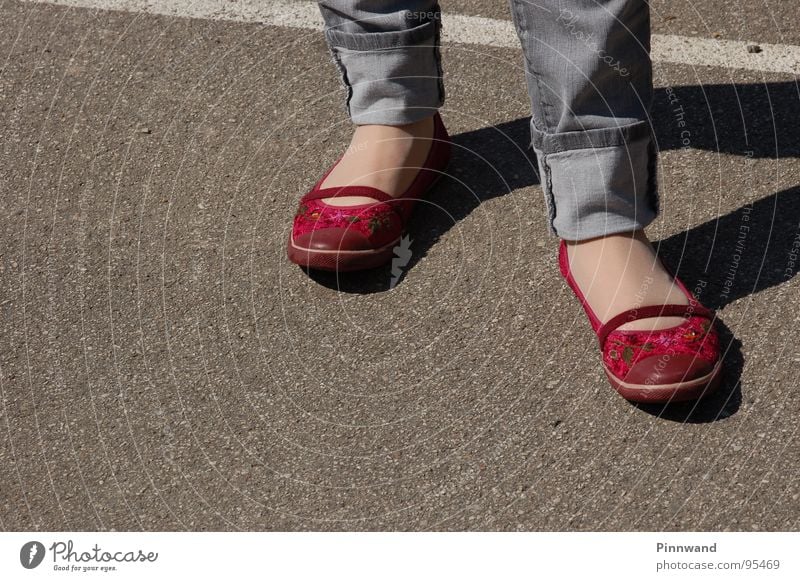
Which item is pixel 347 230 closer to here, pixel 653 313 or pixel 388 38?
pixel 388 38

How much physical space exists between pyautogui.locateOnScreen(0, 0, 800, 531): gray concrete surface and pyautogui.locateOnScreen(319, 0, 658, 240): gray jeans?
0.25m

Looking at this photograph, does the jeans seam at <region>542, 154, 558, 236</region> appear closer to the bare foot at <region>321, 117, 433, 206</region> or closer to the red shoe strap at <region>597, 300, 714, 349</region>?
the red shoe strap at <region>597, 300, 714, 349</region>

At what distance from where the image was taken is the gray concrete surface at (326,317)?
1637 mm

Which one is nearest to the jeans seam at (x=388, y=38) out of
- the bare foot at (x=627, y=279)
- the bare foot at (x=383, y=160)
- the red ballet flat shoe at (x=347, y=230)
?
the bare foot at (x=383, y=160)

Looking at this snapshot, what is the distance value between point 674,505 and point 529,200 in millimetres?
795

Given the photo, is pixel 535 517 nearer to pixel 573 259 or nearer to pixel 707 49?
pixel 573 259

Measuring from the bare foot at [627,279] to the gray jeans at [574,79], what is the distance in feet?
0.11

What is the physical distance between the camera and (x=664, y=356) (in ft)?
5.44

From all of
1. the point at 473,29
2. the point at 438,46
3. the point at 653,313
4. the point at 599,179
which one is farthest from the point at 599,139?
the point at 473,29

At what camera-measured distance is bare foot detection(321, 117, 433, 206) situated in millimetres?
2021

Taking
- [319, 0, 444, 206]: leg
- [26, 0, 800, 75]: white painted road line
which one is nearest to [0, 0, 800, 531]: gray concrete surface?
[26, 0, 800, 75]: white painted road line

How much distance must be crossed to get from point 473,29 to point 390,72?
0.69m

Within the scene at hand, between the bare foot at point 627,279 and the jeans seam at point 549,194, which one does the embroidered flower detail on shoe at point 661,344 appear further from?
the jeans seam at point 549,194

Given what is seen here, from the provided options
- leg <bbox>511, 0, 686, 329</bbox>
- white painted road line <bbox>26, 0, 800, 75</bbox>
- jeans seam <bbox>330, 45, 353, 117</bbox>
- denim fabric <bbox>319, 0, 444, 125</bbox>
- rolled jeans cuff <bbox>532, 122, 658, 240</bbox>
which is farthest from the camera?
white painted road line <bbox>26, 0, 800, 75</bbox>
